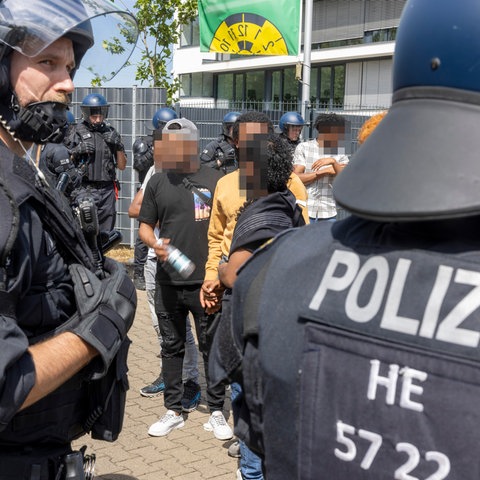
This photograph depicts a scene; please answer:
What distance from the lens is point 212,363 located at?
1.61 meters

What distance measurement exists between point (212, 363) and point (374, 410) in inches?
23.3

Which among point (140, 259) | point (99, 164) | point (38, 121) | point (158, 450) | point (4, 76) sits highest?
point (4, 76)

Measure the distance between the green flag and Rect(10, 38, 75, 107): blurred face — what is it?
25.3ft

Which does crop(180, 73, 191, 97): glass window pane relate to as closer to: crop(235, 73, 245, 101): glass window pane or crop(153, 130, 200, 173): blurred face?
crop(235, 73, 245, 101): glass window pane

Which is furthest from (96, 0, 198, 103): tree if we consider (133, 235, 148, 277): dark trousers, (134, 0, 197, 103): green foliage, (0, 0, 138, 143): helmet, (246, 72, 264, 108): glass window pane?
(246, 72, 264, 108): glass window pane

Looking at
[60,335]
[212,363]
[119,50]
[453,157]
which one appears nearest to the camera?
[453,157]

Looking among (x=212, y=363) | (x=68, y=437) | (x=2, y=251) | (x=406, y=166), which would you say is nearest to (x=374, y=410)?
(x=406, y=166)

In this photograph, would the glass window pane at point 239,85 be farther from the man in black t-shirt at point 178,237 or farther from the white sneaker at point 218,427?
the white sneaker at point 218,427

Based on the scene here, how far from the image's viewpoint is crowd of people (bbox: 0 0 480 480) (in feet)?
3.39

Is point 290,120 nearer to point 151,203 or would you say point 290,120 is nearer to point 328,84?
point 151,203

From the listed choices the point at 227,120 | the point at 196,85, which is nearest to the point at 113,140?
the point at 227,120

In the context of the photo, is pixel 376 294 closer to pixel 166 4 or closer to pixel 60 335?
pixel 60 335

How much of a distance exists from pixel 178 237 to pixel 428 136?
3831mm

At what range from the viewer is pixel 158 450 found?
15.1 ft
